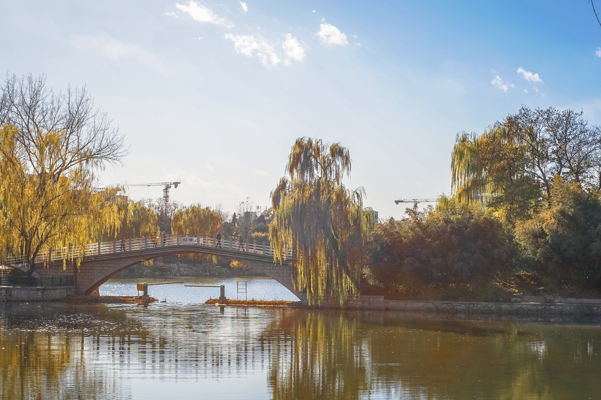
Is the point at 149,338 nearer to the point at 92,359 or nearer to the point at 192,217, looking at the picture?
the point at 92,359

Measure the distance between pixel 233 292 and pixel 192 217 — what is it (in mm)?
18614

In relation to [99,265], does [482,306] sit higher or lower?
lower

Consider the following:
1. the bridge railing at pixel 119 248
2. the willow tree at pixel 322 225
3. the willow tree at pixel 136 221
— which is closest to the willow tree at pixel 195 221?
the willow tree at pixel 136 221

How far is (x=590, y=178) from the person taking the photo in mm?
33250

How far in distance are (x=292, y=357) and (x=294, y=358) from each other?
0.18 metres

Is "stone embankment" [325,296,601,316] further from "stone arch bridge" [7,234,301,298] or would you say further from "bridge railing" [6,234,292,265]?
"stone arch bridge" [7,234,301,298]

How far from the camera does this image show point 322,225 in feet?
89.9

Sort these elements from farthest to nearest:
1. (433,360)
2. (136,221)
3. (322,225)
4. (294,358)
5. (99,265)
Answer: (136,221), (99,265), (322,225), (294,358), (433,360)

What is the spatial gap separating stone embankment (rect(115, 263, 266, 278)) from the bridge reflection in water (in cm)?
3731

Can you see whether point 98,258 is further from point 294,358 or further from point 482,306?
point 482,306

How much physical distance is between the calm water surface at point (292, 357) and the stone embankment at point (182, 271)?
35.9 metres

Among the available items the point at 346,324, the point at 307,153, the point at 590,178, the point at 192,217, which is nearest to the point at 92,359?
the point at 346,324

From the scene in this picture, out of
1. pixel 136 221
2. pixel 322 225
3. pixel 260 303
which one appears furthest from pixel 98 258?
pixel 136 221

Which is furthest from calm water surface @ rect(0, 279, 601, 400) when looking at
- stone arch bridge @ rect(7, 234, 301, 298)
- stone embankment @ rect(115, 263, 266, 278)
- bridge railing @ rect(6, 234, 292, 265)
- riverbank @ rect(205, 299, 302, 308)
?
stone embankment @ rect(115, 263, 266, 278)
